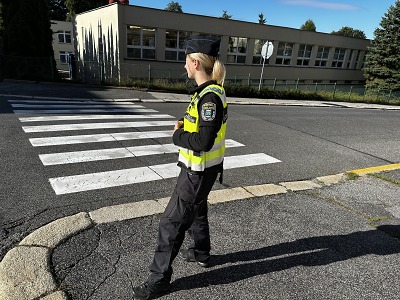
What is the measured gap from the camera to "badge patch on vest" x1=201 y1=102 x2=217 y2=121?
2.15 m

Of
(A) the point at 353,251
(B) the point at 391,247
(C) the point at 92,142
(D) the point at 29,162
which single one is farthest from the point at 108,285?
(C) the point at 92,142

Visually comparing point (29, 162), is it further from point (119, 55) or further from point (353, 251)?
point (119, 55)

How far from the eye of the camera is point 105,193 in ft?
13.9

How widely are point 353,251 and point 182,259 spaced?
183 cm

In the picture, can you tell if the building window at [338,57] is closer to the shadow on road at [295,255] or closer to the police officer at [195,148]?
the shadow on road at [295,255]

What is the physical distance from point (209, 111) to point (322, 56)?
35.2 metres

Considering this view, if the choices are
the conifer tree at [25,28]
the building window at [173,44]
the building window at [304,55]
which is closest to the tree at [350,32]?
the building window at [304,55]

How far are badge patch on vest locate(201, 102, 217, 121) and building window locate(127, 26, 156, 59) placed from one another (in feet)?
67.0

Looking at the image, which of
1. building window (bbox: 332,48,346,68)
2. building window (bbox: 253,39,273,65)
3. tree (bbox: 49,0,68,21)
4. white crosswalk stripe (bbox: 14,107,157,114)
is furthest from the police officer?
tree (bbox: 49,0,68,21)

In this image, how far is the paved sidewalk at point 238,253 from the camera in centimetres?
253

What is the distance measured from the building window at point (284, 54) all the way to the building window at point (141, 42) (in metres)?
13.4

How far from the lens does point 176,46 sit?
2266 centimetres

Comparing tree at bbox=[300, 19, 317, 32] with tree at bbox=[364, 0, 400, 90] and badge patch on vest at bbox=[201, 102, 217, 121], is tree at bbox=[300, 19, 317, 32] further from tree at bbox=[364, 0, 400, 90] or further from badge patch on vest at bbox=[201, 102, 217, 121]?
badge patch on vest at bbox=[201, 102, 217, 121]

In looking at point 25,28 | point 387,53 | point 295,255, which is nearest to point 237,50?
point 25,28
